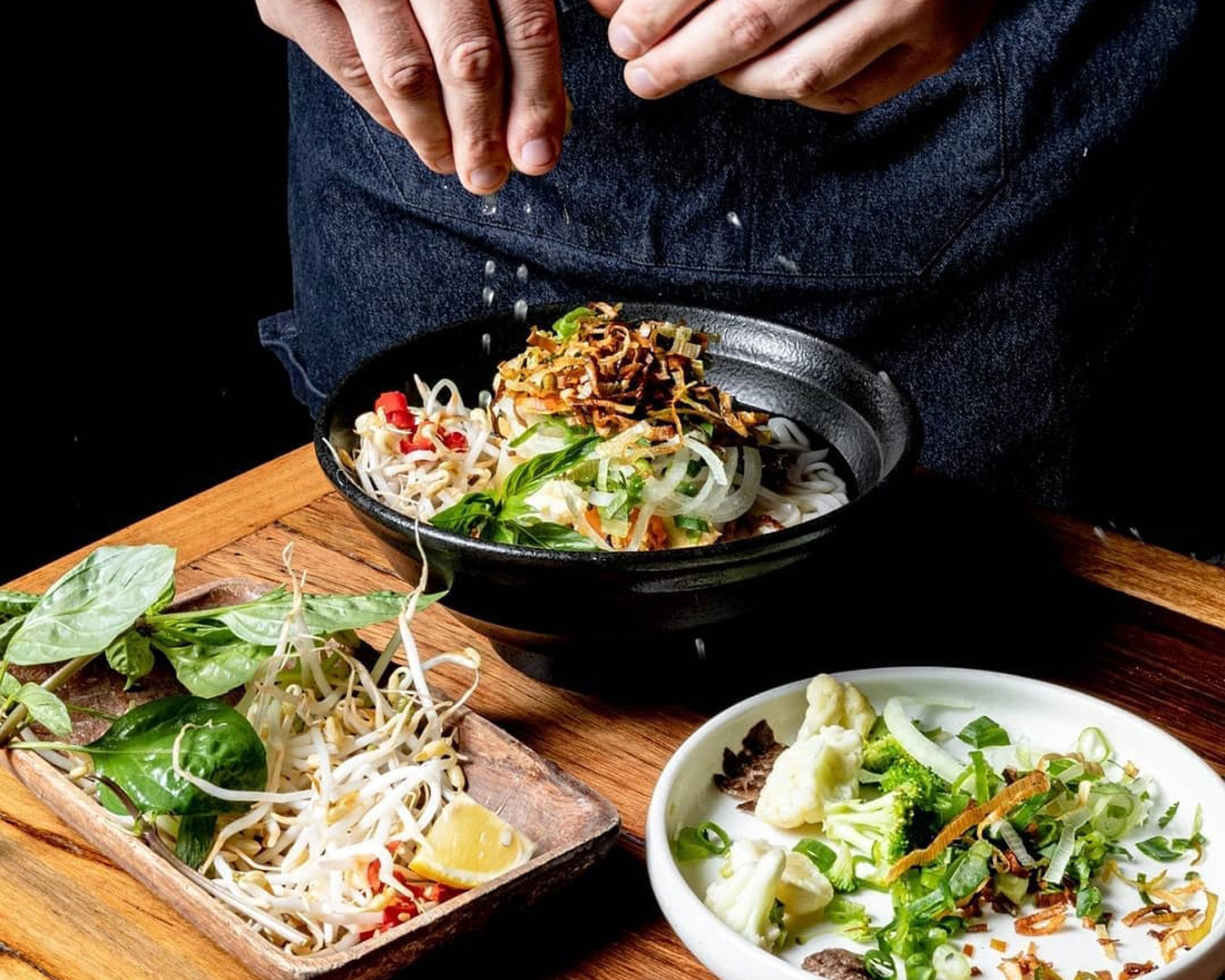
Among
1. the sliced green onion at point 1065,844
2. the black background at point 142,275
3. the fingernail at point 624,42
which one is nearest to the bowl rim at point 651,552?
the sliced green onion at point 1065,844

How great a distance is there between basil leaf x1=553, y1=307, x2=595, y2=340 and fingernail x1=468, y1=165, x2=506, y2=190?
7.0 inches

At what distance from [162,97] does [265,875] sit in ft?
6.52

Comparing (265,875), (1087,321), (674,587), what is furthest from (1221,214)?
(265,875)

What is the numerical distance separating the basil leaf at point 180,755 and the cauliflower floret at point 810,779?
1.37ft

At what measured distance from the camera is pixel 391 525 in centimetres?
127

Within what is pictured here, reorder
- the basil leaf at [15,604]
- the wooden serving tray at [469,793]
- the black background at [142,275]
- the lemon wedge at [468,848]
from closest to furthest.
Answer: the wooden serving tray at [469,793] → the lemon wedge at [468,848] → the basil leaf at [15,604] → the black background at [142,275]

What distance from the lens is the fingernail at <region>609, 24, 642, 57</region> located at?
1396 millimetres

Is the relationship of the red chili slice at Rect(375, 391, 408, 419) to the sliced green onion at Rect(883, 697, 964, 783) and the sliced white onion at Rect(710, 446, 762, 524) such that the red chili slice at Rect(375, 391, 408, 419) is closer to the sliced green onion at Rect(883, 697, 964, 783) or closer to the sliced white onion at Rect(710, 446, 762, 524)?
the sliced white onion at Rect(710, 446, 762, 524)

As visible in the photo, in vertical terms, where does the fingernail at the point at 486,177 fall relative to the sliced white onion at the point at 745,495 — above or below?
above

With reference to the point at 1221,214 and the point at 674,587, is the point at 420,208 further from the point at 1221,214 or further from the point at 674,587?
the point at 1221,214

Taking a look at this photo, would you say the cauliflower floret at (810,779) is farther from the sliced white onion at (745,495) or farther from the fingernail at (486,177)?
the fingernail at (486,177)

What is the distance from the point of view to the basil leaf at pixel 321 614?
1246 millimetres

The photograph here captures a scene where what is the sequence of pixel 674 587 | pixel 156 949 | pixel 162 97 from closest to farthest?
pixel 156 949
pixel 674 587
pixel 162 97

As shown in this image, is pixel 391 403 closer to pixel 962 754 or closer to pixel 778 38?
pixel 778 38
